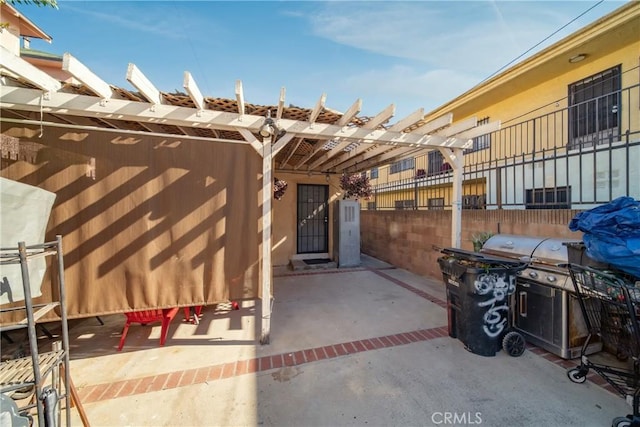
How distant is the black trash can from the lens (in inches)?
112

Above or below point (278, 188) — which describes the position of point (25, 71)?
above

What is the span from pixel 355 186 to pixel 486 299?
17.4ft

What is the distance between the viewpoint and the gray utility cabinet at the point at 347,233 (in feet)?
23.7

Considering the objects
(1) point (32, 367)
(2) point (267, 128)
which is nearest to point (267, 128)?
(2) point (267, 128)

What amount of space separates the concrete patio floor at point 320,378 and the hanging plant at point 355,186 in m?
4.43

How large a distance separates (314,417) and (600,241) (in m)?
2.99

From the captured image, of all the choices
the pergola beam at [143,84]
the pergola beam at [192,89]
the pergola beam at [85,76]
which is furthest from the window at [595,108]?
the pergola beam at [85,76]

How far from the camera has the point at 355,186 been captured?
777 centimetres

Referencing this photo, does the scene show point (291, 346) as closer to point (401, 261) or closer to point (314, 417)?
point (314, 417)

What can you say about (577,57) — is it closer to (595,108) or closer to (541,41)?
(541,41)

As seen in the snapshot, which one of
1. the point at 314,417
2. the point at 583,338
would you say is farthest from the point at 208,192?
the point at 583,338

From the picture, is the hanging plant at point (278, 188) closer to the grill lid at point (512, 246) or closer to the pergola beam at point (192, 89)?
the pergola beam at point (192, 89)

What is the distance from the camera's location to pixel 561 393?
231 centimetres

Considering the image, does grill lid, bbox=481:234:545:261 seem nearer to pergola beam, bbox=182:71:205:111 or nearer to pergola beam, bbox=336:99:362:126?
pergola beam, bbox=336:99:362:126
